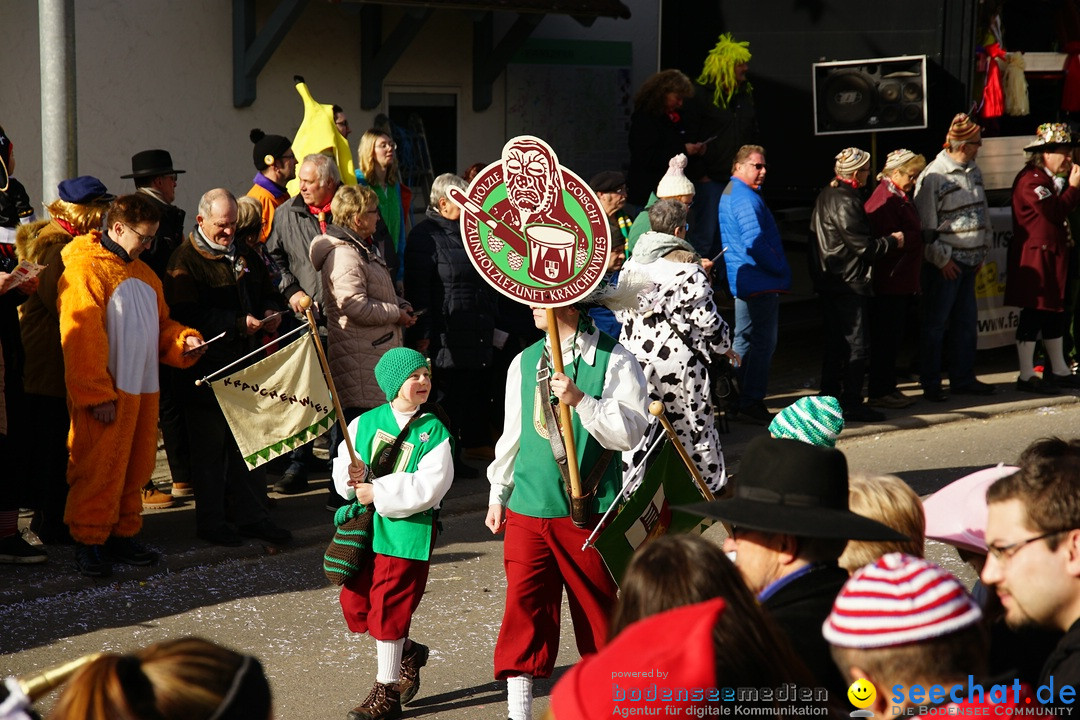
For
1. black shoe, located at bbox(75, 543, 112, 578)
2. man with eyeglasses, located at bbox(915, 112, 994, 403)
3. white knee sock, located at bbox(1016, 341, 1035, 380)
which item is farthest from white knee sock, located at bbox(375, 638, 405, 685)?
white knee sock, located at bbox(1016, 341, 1035, 380)

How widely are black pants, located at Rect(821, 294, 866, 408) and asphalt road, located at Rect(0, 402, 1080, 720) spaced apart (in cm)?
295

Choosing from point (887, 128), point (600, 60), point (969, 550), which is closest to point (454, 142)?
point (600, 60)

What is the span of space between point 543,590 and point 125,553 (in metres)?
2.87

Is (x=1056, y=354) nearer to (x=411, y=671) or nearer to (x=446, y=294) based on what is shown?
(x=446, y=294)

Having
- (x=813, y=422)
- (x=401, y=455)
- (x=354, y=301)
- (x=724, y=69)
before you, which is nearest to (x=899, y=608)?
(x=813, y=422)

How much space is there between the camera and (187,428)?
297 inches

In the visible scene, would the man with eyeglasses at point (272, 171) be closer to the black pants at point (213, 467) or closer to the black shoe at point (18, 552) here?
the black pants at point (213, 467)

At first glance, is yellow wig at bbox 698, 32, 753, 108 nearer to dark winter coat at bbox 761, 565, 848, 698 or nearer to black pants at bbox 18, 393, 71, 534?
black pants at bbox 18, 393, 71, 534

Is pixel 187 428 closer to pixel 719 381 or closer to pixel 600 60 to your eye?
pixel 719 381

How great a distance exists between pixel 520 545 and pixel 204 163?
6928 millimetres

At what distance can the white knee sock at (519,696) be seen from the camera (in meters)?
5.11

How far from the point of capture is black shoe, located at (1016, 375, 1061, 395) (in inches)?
459

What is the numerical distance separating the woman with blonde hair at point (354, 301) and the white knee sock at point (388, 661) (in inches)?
104

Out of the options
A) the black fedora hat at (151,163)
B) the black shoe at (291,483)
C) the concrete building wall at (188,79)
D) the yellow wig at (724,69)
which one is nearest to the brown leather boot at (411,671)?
the black shoe at (291,483)
